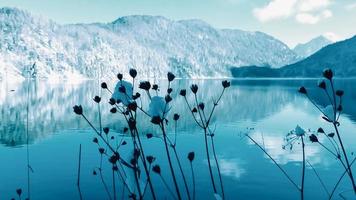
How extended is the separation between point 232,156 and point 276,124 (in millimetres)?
23699

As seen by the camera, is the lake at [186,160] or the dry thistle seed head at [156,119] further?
the lake at [186,160]

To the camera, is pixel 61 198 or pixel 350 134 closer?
pixel 61 198

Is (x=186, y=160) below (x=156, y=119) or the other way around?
below

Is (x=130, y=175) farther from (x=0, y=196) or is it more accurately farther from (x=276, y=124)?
(x=276, y=124)

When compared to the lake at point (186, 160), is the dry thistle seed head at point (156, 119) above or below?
above

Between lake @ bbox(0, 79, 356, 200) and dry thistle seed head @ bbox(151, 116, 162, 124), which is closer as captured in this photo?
dry thistle seed head @ bbox(151, 116, 162, 124)

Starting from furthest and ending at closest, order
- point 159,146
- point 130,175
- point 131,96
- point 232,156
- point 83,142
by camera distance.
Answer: point 83,142 < point 159,146 < point 232,156 < point 131,96 < point 130,175

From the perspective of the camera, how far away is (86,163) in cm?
2912

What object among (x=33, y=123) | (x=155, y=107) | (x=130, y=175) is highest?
(x=155, y=107)

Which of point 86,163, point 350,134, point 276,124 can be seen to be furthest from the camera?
point 276,124

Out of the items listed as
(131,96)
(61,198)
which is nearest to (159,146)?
(61,198)

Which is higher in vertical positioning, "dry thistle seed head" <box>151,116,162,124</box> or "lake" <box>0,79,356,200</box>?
"dry thistle seed head" <box>151,116,162,124</box>

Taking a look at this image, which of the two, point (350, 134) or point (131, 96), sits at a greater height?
point (131, 96)

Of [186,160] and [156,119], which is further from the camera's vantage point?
[186,160]
